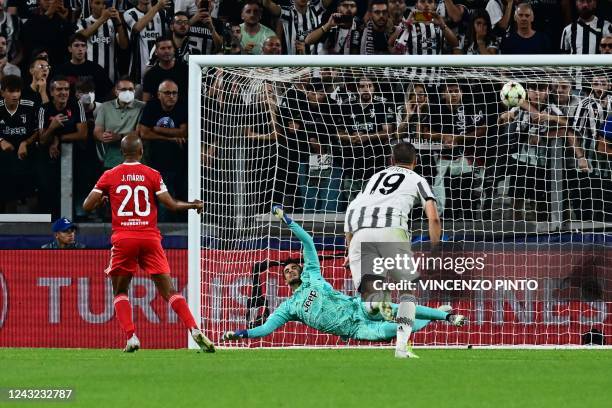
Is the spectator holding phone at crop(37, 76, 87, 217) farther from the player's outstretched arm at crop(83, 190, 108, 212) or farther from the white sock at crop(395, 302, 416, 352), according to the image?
the white sock at crop(395, 302, 416, 352)

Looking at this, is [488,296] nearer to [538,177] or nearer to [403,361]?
[538,177]

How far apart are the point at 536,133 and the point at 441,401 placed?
287 inches

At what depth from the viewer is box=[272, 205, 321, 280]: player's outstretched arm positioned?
Result: 13.4 metres

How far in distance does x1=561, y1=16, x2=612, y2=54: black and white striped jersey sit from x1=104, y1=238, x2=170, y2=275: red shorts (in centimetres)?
686

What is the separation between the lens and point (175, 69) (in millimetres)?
17422

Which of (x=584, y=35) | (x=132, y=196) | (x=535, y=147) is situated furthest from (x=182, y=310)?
(x=584, y=35)

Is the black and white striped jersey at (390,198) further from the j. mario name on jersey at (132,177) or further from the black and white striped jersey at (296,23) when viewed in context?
the black and white striped jersey at (296,23)

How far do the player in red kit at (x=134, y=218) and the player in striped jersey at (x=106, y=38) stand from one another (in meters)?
5.54

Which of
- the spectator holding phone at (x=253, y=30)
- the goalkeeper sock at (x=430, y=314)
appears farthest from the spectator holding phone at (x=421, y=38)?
the goalkeeper sock at (x=430, y=314)

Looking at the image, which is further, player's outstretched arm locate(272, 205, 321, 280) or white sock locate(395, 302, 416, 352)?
player's outstretched arm locate(272, 205, 321, 280)

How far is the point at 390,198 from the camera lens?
1227 cm

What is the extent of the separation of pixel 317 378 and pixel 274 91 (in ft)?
21.8

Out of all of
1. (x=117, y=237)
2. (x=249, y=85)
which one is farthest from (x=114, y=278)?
(x=249, y=85)

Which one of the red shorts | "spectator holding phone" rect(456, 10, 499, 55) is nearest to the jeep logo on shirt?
the red shorts
